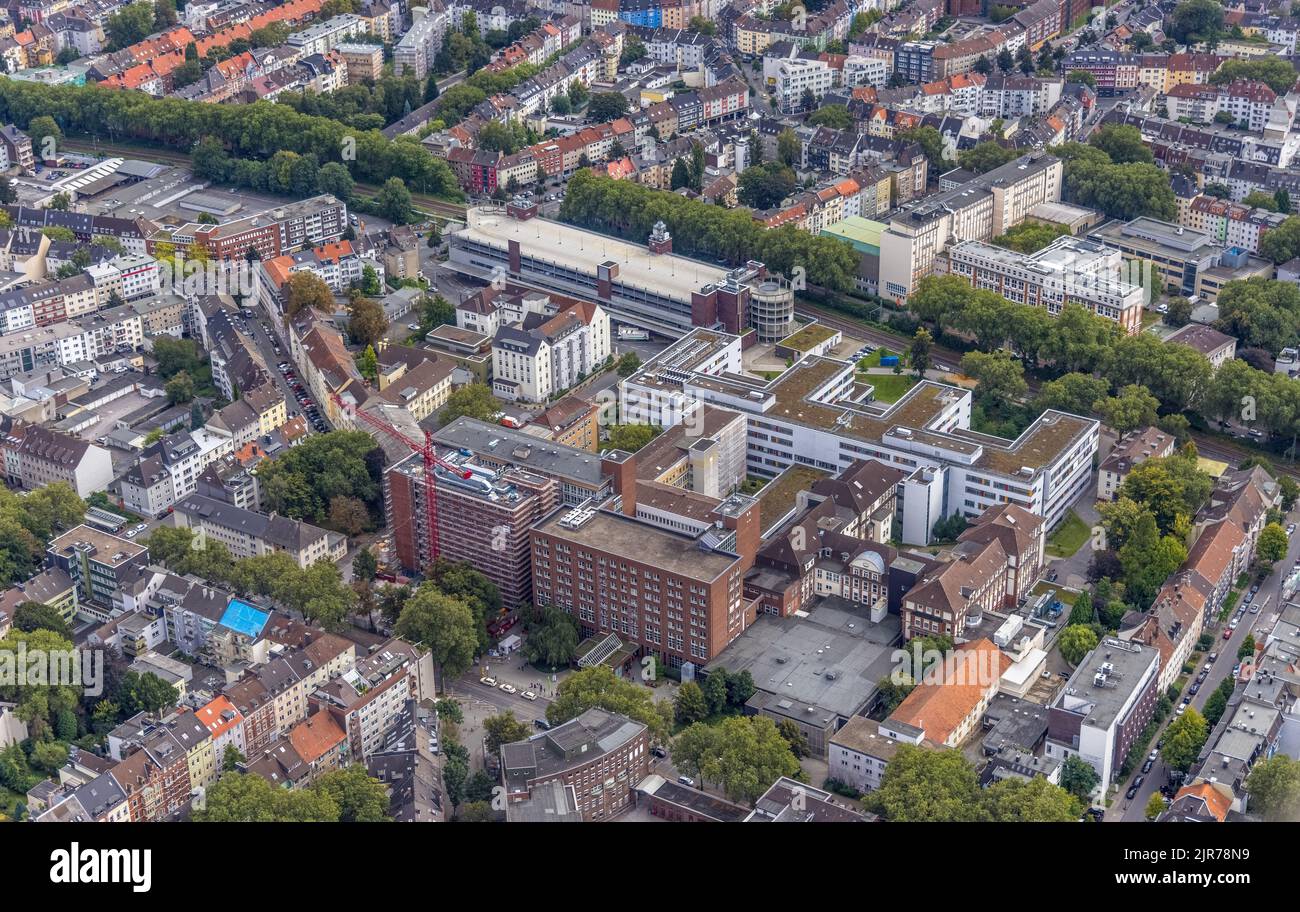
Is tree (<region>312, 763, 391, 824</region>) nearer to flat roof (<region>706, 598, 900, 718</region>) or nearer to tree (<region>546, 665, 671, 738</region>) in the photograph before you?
tree (<region>546, 665, 671, 738</region>)

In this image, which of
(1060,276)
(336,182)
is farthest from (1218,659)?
(336,182)

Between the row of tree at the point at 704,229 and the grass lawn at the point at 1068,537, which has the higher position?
the row of tree at the point at 704,229

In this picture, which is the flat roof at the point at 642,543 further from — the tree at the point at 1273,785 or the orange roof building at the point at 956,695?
the tree at the point at 1273,785

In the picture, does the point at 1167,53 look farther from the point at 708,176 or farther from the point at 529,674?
the point at 529,674

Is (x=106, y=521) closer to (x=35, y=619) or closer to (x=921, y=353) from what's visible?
(x=35, y=619)

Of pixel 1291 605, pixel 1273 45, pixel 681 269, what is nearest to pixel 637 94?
pixel 681 269

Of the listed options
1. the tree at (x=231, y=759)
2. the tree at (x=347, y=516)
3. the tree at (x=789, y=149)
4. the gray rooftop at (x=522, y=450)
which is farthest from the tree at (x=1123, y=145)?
the tree at (x=231, y=759)
